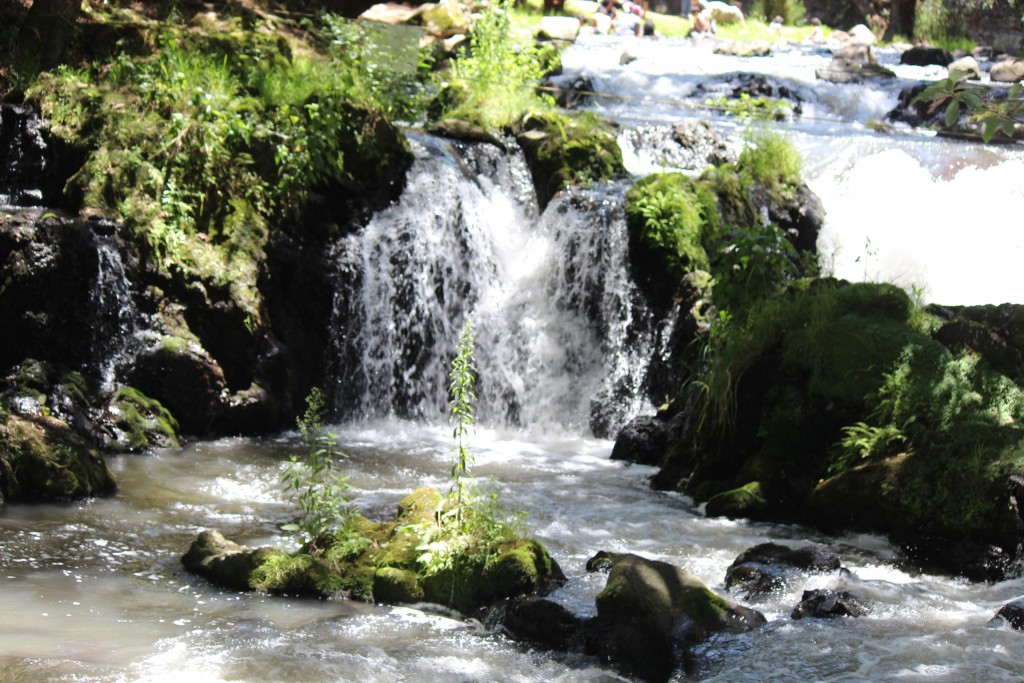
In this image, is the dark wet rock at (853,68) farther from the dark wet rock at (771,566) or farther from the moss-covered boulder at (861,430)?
the dark wet rock at (771,566)

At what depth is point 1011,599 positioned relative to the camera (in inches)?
239

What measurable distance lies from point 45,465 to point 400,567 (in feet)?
9.30

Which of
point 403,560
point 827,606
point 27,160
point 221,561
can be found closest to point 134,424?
point 27,160

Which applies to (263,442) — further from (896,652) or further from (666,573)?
(896,652)

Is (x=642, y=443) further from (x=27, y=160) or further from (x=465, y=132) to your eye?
(x=27, y=160)

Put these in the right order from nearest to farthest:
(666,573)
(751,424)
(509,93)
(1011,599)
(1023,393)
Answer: (666,573) < (1011,599) < (1023,393) < (751,424) < (509,93)

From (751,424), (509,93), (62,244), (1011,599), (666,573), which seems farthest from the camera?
(509,93)

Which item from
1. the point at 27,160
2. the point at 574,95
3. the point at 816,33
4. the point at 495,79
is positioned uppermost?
the point at 816,33

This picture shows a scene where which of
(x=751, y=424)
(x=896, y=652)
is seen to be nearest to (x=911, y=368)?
(x=751, y=424)

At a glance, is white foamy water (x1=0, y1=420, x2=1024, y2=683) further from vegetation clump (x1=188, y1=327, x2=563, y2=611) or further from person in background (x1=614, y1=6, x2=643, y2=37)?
person in background (x1=614, y1=6, x2=643, y2=37)

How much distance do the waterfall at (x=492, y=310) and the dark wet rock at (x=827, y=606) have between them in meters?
5.30

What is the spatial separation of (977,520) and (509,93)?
8.99 metres

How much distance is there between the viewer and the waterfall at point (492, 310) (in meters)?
11.1

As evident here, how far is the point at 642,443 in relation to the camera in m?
9.60
